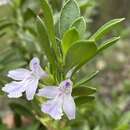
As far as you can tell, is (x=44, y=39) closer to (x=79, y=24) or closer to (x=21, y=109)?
(x=79, y=24)

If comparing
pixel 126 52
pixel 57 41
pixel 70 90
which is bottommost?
pixel 70 90

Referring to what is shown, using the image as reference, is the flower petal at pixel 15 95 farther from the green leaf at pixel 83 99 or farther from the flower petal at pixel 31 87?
the green leaf at pixel 83 99

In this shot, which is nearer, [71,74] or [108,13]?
[71,74]

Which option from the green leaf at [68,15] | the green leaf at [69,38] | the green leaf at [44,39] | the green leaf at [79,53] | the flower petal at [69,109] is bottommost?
the flower petal at [69,109]

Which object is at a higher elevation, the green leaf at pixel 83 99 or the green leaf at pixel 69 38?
the green leaf at pixel 69 38

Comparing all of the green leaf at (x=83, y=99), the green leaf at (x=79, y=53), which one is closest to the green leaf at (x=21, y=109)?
the green leaf at (x=83, y=99)

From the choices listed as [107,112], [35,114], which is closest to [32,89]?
[35,114]

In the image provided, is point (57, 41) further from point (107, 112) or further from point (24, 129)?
point (107, 112)
